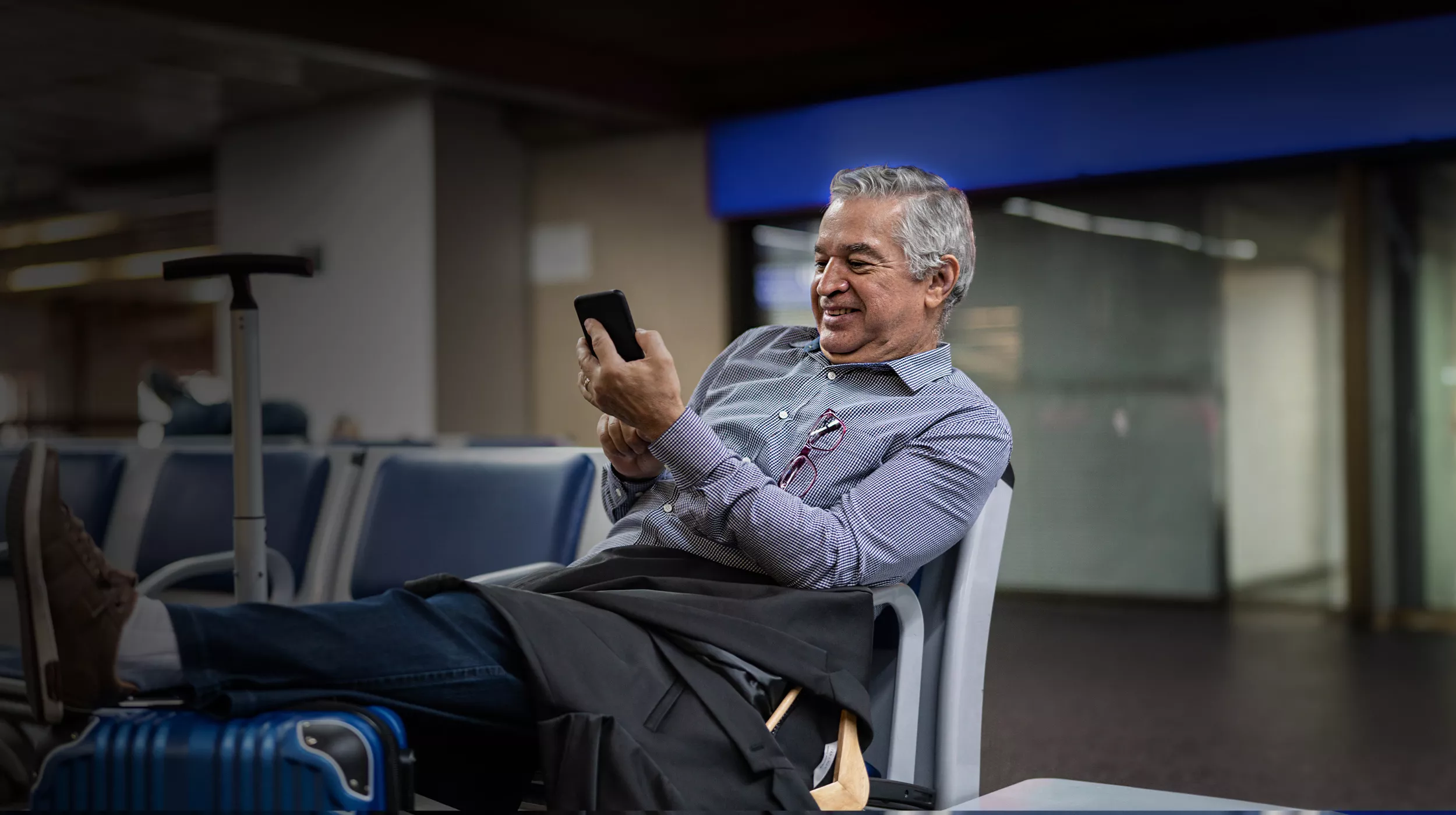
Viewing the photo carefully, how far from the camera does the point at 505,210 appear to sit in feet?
25.9

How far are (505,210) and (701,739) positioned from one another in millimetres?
6943

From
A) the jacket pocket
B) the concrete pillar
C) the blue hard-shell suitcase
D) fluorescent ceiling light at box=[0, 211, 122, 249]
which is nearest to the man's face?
the jacket pocket

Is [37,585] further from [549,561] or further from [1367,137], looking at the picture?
[1367,137]

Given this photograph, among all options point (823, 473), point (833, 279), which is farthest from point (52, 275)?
point (823, 473)

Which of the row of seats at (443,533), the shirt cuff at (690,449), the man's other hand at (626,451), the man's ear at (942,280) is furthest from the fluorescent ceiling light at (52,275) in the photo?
the shirt cuff at (690,449)

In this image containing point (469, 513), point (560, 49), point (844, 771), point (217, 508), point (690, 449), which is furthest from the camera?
point (560, 49)

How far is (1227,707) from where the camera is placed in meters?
3.84

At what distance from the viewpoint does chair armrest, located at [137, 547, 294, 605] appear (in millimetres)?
2318

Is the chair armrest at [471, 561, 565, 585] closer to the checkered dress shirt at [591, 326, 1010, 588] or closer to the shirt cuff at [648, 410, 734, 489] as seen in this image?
the checkered dress shirt at [591, 326, 1010, 588]

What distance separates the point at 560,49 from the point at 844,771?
6.21 meters

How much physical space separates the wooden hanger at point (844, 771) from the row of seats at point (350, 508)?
0.73m

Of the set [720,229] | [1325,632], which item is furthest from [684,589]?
[720,229]

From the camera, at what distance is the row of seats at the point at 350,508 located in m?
2.07

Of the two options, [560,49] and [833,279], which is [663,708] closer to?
[833,279]
